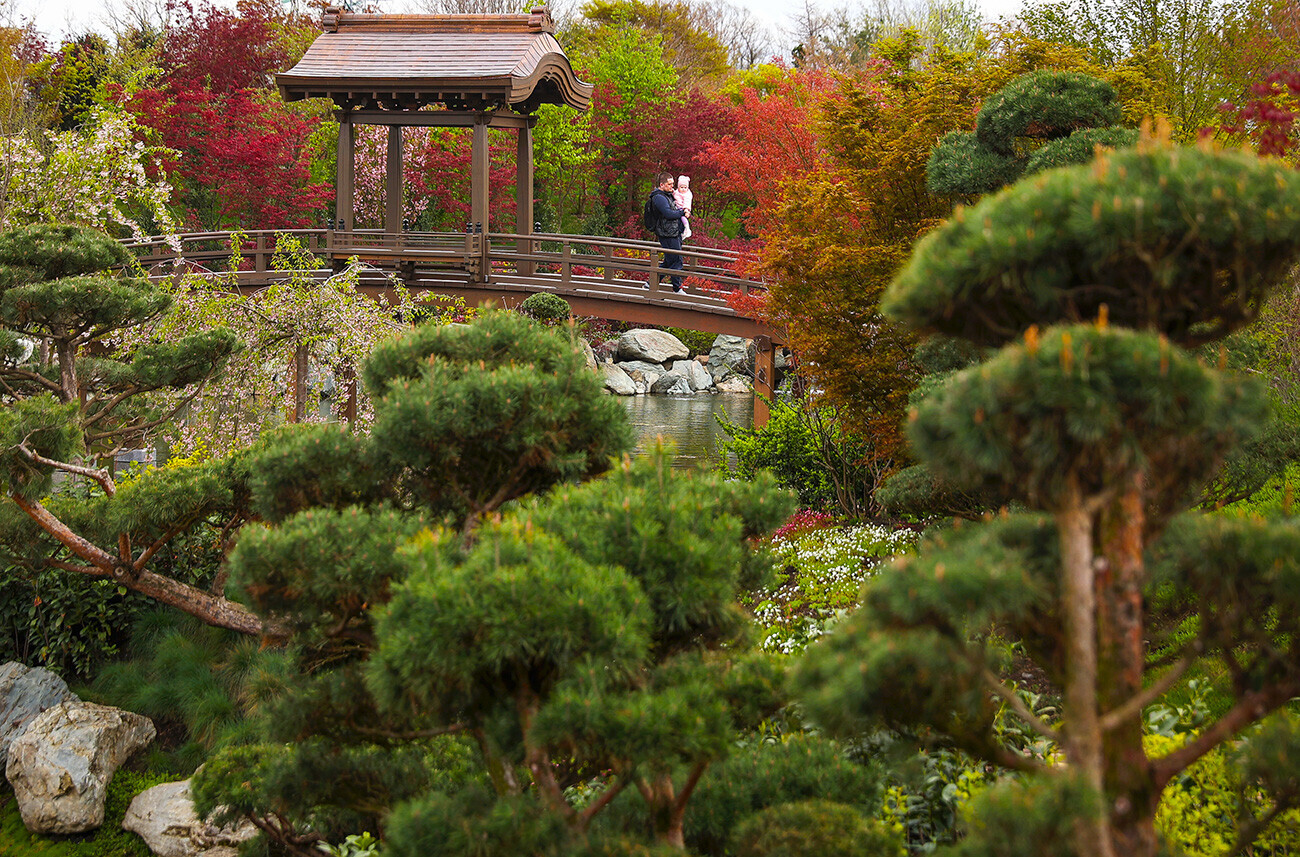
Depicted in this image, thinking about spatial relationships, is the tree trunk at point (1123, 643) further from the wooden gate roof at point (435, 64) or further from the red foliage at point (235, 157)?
the red foliage at point (235, 157)

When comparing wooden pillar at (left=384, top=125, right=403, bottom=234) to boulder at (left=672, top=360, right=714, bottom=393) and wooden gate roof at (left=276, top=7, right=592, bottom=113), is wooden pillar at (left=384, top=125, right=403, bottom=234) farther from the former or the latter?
boulder at (left=672, top=360, right=714, bottom=393)

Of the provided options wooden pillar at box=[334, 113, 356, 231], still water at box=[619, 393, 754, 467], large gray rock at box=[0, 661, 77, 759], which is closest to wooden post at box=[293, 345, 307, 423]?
large gray rock at box=[0, 661, 77, 759]

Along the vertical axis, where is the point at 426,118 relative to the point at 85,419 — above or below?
above

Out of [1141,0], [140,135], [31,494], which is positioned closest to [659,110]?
[140,135]

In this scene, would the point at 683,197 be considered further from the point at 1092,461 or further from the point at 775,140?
the point at 1092,461

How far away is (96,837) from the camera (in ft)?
18.8

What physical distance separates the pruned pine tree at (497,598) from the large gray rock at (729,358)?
65.6ft

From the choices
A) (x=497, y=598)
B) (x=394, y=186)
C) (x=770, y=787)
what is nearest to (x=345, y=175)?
(x=394, y=186)

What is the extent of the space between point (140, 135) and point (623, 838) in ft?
61.0

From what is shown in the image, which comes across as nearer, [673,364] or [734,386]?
[734,386]

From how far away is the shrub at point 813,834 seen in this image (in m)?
2.61

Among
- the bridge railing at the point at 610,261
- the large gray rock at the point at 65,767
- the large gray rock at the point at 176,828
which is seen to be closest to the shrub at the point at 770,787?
the large gray rock at the point at 176,828

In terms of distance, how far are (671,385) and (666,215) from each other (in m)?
9.57

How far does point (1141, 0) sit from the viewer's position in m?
10.7
